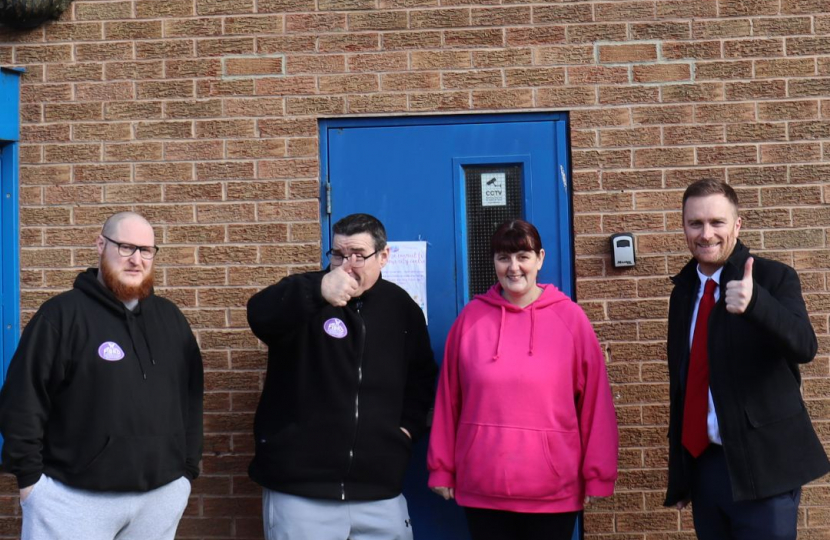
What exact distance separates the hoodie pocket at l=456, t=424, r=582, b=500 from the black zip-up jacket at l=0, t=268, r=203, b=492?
4.02 ft

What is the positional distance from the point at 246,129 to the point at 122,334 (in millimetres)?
1419

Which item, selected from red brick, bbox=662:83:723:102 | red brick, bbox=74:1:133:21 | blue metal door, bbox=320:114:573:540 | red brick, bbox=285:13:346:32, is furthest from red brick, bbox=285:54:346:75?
red brick, bbox=662:83:723:102

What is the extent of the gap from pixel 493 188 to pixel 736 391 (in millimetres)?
1693

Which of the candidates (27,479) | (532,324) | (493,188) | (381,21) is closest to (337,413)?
(532,324)

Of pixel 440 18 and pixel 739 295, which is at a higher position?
pixel 440 18

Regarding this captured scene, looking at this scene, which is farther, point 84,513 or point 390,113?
point 390,113

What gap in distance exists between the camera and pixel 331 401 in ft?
12.5

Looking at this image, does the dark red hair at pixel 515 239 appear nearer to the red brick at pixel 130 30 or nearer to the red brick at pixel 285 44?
the red brick at pixel 285 44

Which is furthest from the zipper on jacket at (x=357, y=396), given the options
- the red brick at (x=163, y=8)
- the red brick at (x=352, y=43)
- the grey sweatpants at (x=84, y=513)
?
the red brick at (x=163, y=8)

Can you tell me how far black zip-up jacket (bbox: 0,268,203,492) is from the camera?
337 cm

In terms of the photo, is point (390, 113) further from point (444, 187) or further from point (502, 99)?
point (502, 99)

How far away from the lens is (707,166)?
14.6ft

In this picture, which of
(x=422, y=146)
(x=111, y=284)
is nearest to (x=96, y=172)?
(x=111, y=284)

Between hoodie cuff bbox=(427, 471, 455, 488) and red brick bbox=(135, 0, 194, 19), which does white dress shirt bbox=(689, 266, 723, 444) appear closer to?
hoodie cuff bbox=(427, 471, 455, 488)
